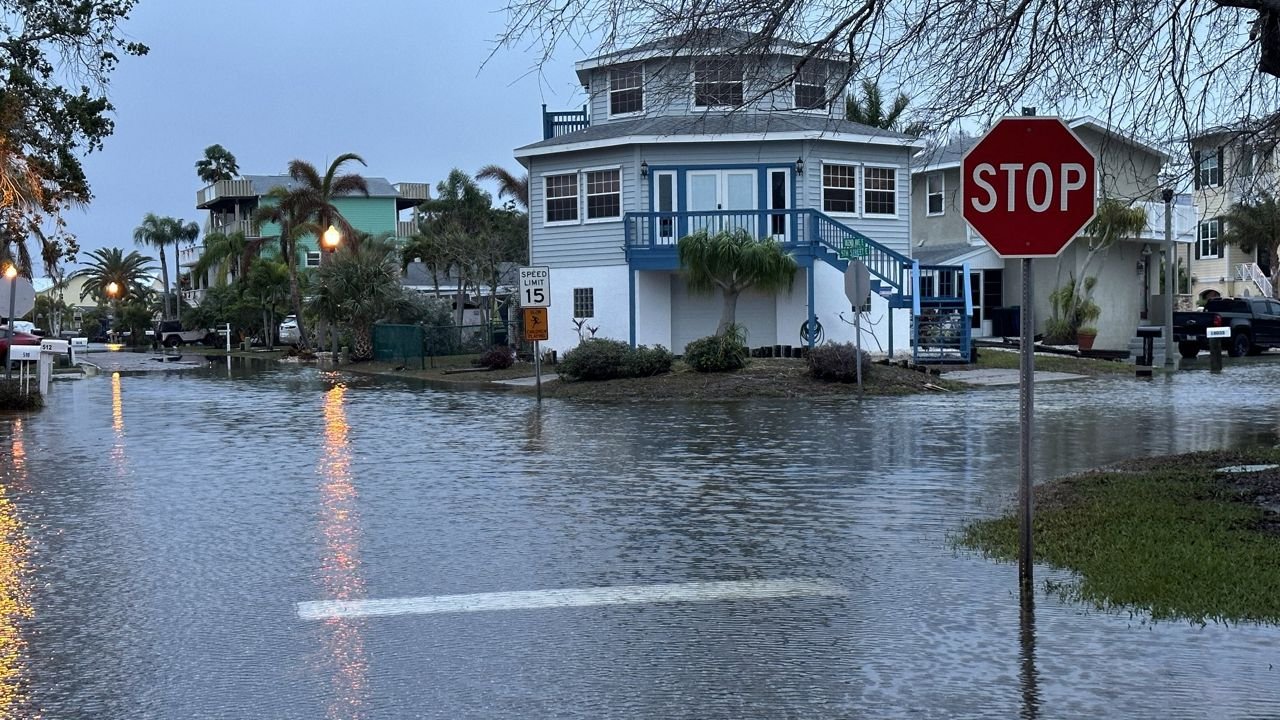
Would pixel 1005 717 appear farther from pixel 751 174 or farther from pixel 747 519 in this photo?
pixel 751 174

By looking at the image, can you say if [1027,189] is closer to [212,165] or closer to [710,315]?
[710,315]

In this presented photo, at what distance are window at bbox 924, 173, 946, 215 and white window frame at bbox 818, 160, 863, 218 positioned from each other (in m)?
11.1

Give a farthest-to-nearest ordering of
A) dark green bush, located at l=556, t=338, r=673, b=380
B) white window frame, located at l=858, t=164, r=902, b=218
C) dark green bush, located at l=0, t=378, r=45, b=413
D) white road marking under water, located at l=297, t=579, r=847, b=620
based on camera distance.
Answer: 1. white window frame, located at l=858, t=164, r=902, b=218
2. dark green bush, located at l=556, t=338, r=673, b=380
3. dark green bush, located at l=0, t=378, r=45, b=413
4. white road marking under water, located at l=297, t=579, r=847, b=620

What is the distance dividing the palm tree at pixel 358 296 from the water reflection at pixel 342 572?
96.7ft

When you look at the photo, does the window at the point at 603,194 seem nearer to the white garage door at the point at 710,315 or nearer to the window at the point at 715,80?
the white garage door at the point at 710,315

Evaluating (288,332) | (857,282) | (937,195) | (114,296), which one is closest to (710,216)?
(857,282)

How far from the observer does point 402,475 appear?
1513cm

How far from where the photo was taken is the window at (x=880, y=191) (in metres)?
37.5

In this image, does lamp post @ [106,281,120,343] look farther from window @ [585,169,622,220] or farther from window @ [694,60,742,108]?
window @ [694,60,742,108]

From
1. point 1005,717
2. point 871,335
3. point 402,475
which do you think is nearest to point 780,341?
point 871,335

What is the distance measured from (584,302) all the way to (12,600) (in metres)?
29.4

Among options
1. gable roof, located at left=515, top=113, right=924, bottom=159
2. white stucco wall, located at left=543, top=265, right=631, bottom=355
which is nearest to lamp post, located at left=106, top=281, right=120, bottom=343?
white stucco wall, located at left=543, top=265, right=631, bottom=355

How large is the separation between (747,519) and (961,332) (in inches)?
948

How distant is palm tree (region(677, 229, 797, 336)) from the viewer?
3259 cm
